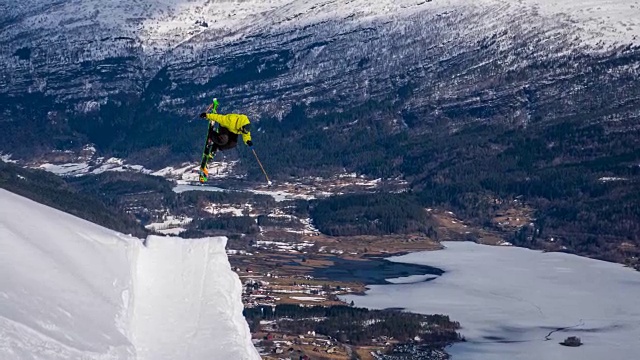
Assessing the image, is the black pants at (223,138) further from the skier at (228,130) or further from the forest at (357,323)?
the forest at (357,323)

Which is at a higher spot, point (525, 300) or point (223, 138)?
point (223, 138)

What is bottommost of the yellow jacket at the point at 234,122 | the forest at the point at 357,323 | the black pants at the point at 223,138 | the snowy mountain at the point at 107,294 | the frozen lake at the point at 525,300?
the frozen lake at the point at 525,300

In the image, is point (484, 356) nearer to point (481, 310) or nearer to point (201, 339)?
point (481, 310)

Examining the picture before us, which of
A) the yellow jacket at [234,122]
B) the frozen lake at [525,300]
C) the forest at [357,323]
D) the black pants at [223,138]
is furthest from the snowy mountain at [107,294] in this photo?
the forest at [357,323]

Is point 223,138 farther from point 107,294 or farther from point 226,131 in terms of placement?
point 107,294

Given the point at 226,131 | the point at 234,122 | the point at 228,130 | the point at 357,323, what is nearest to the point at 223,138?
the point at 226,131

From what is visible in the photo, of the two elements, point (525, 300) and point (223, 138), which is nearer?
point (223, 138)

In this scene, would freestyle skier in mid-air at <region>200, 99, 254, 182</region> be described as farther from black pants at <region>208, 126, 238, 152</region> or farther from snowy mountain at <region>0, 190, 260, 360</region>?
snowy mountain at <region>0, 190, 260, 360</region>

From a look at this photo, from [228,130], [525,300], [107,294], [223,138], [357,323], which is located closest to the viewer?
[107,294]
